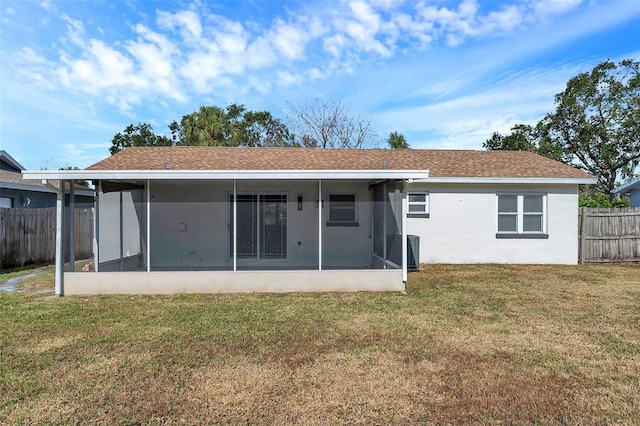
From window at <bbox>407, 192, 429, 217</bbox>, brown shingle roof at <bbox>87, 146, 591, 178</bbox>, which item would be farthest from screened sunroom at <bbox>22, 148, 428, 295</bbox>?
window at <bbox>407, 192, 429, 217</bbox>

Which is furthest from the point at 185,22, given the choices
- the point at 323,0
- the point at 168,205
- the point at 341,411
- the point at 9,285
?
the point at 341,411

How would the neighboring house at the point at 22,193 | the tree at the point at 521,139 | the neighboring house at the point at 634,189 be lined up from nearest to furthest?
the neighboring house at the point at 22,193
the neighboring house at the point at 634,189
the tree at the point at 521,139

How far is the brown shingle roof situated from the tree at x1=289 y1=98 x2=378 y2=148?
508 inches

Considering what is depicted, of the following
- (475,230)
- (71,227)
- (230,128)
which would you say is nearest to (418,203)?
(475,230)

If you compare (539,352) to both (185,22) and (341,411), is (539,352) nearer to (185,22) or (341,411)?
(341,411)

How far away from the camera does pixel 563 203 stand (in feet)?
39.9

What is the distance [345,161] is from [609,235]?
28.4 feet

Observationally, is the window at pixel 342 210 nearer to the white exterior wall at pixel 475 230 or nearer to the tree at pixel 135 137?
the white exterior wall at pixel 475 230

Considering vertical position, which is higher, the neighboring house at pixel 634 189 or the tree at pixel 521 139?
the tree at pixel 521 139

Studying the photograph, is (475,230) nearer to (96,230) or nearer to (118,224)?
(118,224)

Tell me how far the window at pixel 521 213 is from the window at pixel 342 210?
530cm

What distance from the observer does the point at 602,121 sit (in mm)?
24812

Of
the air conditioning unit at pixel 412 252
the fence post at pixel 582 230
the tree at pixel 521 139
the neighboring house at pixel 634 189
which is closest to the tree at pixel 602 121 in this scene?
the tree at pixel 521 139

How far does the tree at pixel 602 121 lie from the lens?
2372 cm
